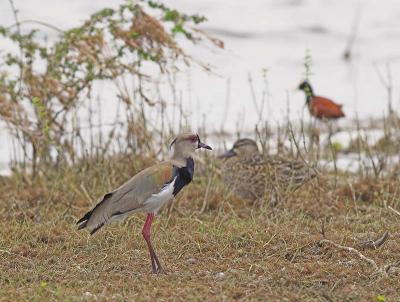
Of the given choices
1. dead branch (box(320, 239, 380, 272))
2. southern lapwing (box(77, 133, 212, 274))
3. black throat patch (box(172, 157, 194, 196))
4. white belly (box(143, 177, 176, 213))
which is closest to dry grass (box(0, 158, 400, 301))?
dead branch (box(320, 239, 380, 272))

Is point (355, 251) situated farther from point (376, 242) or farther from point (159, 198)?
point (159, 198)

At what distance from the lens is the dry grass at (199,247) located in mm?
6082

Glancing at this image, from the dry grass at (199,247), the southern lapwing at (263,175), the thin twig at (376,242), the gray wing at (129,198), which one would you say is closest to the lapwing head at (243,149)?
the southern lapwing at (263,175)

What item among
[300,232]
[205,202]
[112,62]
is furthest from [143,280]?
[112,62]

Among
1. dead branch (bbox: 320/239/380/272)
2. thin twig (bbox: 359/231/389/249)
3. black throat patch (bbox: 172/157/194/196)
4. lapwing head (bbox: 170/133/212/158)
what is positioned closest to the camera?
dead branch (bbox: 320/239/380/272)

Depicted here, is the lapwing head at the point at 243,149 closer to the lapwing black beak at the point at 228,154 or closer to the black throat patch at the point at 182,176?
the lapwing black beak at the point at 228,154

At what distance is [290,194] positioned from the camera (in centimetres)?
852

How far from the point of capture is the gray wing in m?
6.46

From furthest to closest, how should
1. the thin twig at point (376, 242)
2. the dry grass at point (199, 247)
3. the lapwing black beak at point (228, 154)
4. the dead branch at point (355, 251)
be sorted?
the lapwing black beak at point (228, 154)
the thin twig at point (376, 242)
the dead branch at point (355, 251)
the dry grass at point (199, 247)

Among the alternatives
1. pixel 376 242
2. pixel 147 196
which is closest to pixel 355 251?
pixel 376 242

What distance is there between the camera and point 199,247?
7.01 metres

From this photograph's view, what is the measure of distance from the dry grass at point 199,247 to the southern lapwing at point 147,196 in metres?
0.31

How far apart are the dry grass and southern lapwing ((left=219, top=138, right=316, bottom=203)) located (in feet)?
0.39

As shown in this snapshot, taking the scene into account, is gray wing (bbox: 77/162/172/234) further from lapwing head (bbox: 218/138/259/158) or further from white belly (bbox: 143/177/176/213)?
lapwing head (bbox: 218/138/259/158)
